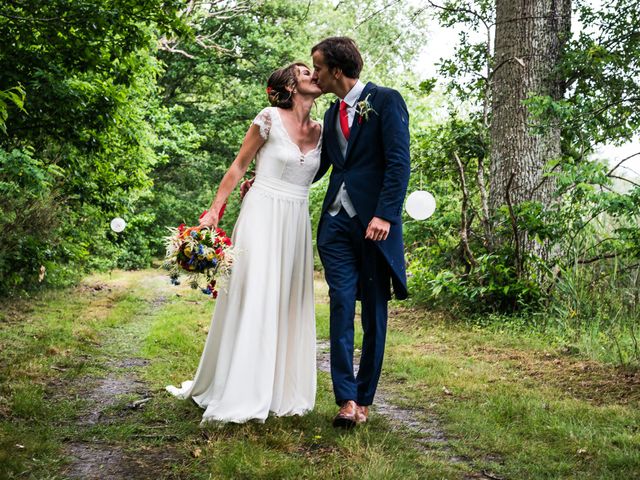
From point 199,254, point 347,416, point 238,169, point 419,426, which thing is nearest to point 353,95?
point 238,169

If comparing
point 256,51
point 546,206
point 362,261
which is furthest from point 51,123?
point 256,51

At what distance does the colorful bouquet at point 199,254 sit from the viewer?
3799mm

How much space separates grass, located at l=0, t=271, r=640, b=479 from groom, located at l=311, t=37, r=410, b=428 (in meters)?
0.38

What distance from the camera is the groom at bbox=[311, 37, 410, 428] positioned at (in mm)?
3744

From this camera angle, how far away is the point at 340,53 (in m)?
3.84

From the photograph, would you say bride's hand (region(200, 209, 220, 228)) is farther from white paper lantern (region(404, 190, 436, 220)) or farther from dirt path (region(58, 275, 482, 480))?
white paper lantern (region(404, 190, 436, 220))

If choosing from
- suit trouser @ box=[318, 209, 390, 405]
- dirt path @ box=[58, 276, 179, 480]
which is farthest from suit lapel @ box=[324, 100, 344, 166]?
dirt path @ box=[58, 276, 179, 480]

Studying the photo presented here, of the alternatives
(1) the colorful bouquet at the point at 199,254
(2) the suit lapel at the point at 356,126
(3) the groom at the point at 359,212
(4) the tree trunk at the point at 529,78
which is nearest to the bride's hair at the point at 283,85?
(3) the groom at the point at 359,212

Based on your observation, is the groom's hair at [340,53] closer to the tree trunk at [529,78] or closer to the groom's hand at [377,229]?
the groom's hand at [377,229]

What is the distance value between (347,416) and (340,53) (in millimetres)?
2020

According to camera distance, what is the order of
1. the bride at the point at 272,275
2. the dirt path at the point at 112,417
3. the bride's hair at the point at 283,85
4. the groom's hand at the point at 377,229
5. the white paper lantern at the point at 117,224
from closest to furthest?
the dirt path at the point at 112,417, the groom's hand at the point at 377,229, the bride at the point at 272,275, the bride's hair at the point at 283,85, the white paper lantern at the point at 117,224

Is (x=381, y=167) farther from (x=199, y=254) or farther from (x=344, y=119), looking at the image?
(x=199, y=254)

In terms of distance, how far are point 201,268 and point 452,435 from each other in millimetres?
1677

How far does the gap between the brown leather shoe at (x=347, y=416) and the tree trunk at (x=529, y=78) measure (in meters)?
5.02
